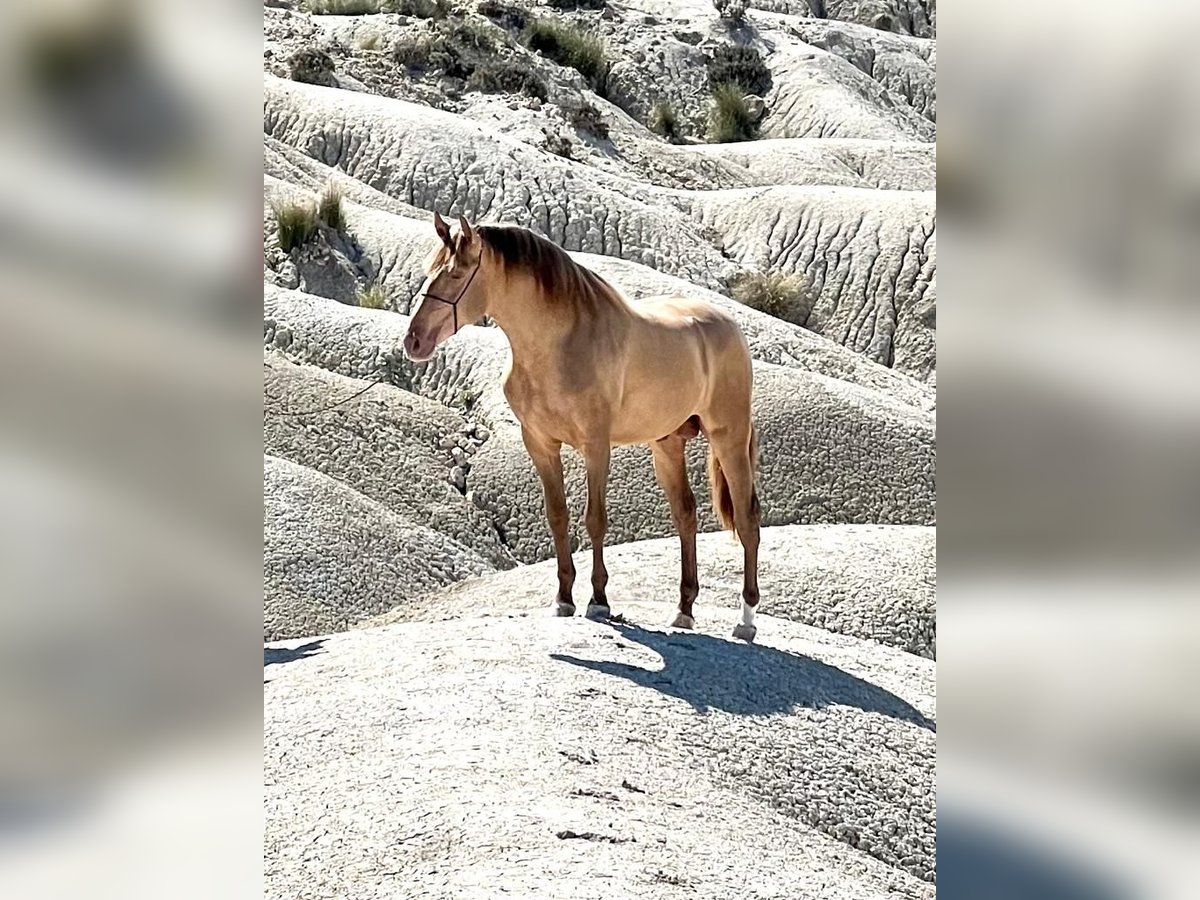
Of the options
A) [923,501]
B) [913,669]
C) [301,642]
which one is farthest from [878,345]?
[301,642]

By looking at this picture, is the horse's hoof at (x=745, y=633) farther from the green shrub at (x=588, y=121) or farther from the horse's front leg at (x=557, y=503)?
the green shrub at (x=588, y=121)

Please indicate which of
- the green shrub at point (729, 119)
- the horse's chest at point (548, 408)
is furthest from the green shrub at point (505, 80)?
the horse's chest at point (548, 408)

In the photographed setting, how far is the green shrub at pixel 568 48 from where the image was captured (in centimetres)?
3672

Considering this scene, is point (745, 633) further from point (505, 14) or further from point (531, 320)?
point (505, 14)

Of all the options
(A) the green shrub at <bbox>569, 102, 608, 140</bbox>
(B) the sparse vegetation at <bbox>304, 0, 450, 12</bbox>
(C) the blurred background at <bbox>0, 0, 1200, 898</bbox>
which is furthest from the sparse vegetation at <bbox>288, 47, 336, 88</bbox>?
(C) the blurred background at <bbox>0, 0, 1200, 898</bbox>

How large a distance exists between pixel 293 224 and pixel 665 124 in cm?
1874

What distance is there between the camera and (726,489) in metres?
9.20

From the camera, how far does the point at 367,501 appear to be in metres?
13.3

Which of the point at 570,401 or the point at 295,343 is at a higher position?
the point at 570,401

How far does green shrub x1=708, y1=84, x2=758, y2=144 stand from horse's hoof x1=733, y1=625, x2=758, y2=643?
31.3 m

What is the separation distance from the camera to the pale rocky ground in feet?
18.2
